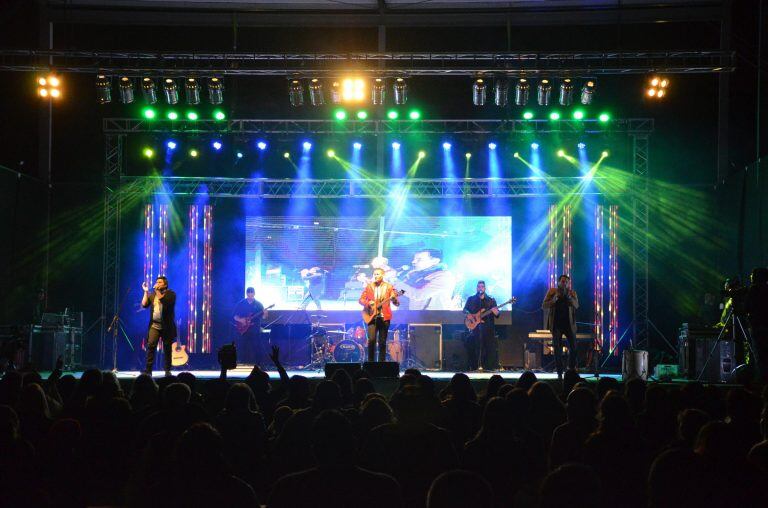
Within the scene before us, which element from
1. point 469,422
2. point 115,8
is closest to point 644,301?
point 469,422

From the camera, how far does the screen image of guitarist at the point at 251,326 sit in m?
18.3

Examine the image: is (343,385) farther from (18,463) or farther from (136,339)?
(136,339)

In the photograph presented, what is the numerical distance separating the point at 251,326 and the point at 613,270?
834cm

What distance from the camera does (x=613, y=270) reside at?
19203 millimetres

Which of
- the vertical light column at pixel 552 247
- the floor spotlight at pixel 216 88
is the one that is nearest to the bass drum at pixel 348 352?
the vertical light column at pixel 552 247

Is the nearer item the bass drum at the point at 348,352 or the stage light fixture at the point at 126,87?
the stage light fixture at the point at 126,87

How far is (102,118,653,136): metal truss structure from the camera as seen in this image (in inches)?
696

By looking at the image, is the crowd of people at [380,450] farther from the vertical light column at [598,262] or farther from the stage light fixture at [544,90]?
the vertical light column at [598,262]

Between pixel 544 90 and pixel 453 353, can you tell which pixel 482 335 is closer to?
pixel 453 353

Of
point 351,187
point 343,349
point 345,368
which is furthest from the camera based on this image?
point 351,187

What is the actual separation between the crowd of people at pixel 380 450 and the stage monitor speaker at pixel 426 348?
1069cm

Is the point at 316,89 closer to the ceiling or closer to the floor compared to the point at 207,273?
closer to the ceiling

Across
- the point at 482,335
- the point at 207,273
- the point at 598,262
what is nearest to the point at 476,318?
the point at 482,335

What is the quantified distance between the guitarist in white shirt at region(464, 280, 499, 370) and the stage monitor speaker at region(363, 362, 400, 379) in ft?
19.9
